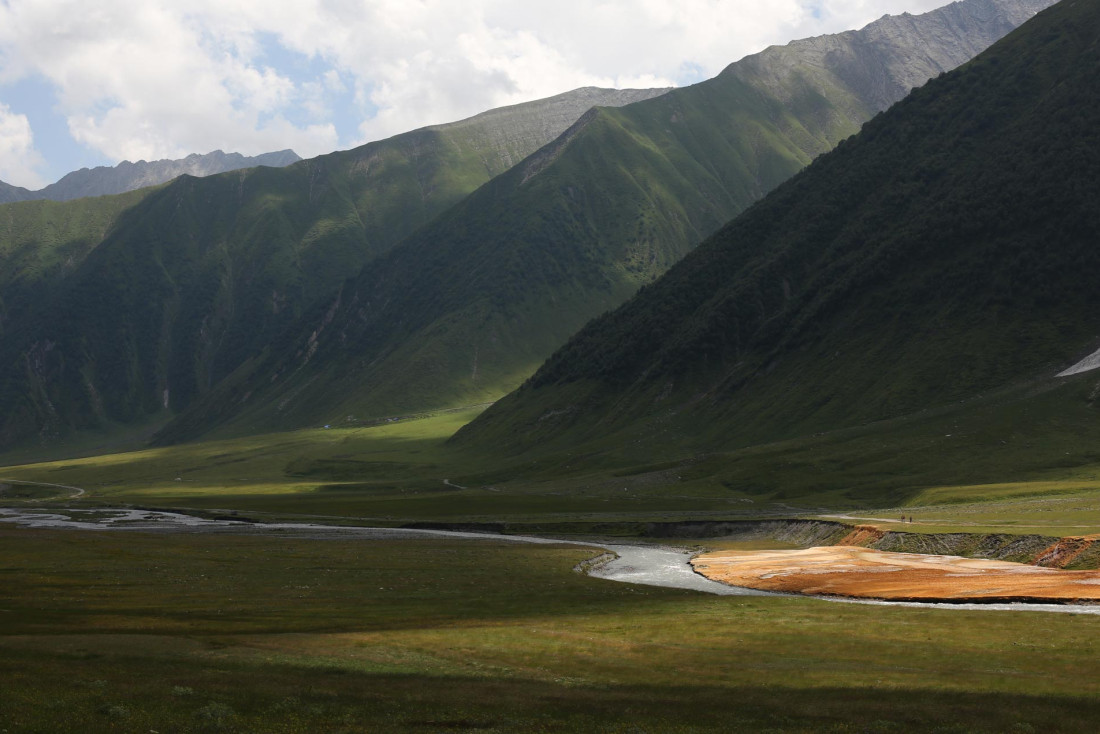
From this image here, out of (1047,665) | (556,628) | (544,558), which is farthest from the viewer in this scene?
(544,558)

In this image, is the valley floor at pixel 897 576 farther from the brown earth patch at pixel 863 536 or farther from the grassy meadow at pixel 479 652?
the grassy meadow at pixel 479 652

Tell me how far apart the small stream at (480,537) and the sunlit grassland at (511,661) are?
17.7ft

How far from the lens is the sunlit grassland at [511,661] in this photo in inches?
1314

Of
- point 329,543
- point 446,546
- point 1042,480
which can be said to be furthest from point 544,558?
point 1042,480

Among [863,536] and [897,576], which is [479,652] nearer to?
[897,576]

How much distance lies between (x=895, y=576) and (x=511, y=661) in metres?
43.0

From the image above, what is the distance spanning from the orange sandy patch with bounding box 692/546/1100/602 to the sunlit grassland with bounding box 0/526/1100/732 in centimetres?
693

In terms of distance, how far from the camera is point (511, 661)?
45.4 meters

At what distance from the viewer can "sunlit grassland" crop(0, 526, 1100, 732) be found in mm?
33375

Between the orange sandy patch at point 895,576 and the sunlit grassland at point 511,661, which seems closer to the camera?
the sunlit grassland at point 511,661

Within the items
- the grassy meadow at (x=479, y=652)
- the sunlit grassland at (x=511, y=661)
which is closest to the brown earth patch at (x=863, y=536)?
the grassy meadow at (x=479, y=652)

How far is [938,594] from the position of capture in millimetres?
65812

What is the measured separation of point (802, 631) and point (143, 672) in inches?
1301

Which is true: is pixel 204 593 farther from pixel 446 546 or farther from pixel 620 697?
pixel 446 546
